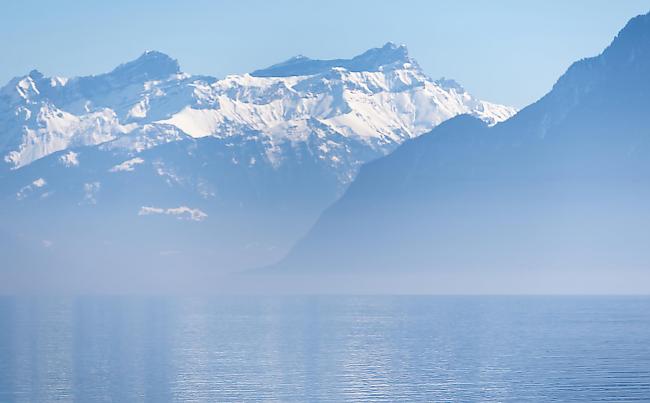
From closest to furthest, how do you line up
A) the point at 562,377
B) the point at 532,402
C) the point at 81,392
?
the point at 532,402, the point at 81,392, the point at 562,377

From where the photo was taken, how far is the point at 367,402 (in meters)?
174

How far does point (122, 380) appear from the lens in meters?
195

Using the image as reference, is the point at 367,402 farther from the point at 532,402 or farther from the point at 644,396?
the point at 644,396

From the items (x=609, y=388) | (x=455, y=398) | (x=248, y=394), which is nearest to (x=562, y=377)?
(x=609, y=388)

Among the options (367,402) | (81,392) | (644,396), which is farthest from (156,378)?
(644,396)

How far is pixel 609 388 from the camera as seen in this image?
181625 millimetres

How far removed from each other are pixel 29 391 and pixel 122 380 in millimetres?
15366

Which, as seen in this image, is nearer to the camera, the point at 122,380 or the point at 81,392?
the point at 81,392

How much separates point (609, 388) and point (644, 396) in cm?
960

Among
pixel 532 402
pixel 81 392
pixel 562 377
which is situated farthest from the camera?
pixel 562 377

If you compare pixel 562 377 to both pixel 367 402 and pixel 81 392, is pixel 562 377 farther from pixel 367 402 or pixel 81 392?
pixel 81 392

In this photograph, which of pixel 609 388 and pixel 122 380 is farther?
pixel 122 380

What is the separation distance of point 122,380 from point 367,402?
134ft

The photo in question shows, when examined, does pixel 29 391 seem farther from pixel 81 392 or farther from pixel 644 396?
pixel 644 396
